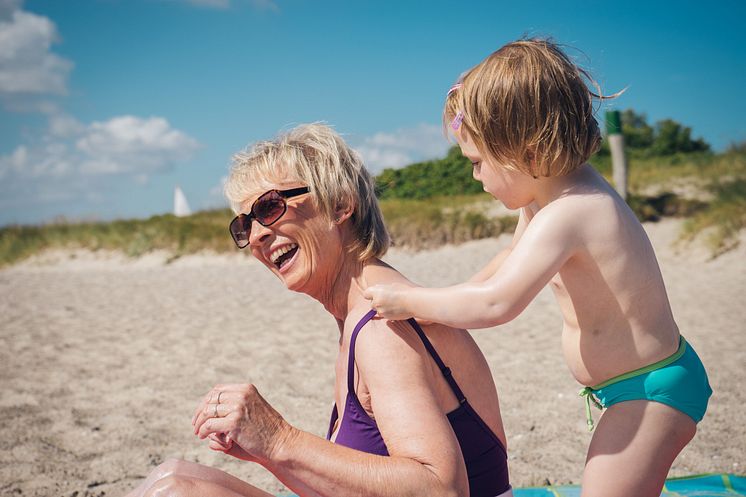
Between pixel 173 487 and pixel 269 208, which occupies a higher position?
pixel 269 208

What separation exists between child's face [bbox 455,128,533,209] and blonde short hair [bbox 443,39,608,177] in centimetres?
4

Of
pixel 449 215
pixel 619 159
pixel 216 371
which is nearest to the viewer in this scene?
Result: pixel 216 371

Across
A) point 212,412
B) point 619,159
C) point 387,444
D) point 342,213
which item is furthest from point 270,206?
point 619,159

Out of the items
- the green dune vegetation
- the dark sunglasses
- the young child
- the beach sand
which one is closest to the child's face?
the young child

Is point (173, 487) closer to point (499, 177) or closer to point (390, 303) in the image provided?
point (390, 303)

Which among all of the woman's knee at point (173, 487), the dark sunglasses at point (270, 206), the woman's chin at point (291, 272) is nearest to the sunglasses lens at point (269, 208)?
the dark sunglasses at point (270, 206)

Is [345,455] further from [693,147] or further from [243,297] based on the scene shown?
[693,147]

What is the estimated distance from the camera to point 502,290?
1836 millimetres

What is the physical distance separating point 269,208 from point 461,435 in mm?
920

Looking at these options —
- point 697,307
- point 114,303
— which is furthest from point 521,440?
point 114,303

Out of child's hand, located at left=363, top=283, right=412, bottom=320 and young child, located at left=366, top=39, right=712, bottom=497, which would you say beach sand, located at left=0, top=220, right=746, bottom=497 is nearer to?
young child, located at left=366, top=39, right=712, bottom=497

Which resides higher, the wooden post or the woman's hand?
the wooden post

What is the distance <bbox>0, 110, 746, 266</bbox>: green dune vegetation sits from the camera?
46.8ft

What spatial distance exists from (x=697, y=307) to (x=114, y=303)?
9497mm
